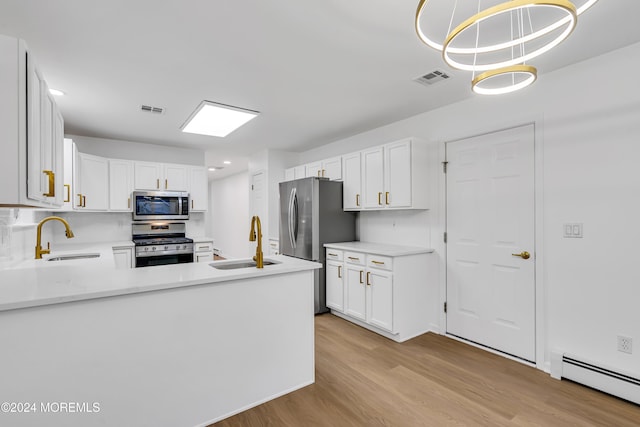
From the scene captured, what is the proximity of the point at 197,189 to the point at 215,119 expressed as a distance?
179 centimetres

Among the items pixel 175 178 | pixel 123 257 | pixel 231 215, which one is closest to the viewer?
pixel 123 257

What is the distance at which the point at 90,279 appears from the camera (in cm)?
184

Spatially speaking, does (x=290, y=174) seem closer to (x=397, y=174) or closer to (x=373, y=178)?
(x=373, y=178)

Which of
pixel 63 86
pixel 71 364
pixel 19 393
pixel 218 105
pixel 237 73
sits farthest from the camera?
pixel 218 105

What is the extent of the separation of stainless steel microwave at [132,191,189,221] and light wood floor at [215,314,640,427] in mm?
3299

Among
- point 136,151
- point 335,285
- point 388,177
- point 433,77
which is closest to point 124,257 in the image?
point 136,151

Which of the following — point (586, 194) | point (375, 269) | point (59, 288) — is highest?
point (586, 194)

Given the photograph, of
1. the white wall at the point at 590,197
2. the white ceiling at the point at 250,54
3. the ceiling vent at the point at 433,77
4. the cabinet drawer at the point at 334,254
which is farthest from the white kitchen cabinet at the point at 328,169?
the white wall at the point at 590,197

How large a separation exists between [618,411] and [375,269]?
6.73 ft

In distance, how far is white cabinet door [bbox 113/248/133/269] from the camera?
4122mm

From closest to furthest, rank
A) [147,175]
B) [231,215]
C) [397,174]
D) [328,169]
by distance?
[397,174] → [328,169] → [147,175] → [231,215]

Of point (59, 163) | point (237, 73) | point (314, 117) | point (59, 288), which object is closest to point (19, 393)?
point (59, 288)

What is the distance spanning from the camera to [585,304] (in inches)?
94.0

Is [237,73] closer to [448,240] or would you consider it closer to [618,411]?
[448,240]
